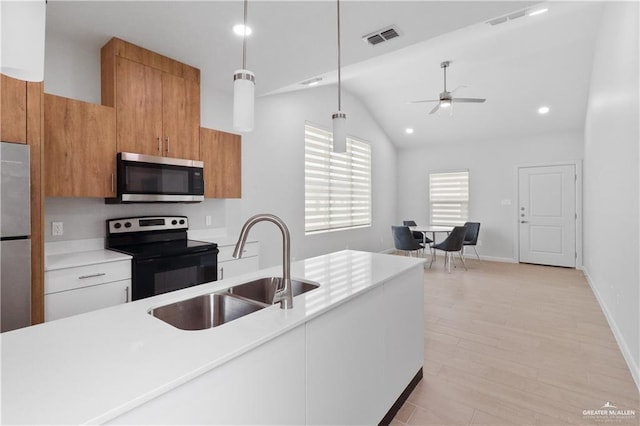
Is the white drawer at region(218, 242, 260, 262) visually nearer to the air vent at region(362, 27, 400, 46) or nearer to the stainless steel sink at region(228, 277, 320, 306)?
the stainless steel sink at region(228, 277, 320, 306)

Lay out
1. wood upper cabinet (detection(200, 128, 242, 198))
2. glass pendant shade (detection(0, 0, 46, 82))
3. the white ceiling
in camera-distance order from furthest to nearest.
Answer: wood upper cabinet (detection(200, 128, 242, 198)) < the white ceiling < glass pendant shade (detection(0, 0, 46, 82))

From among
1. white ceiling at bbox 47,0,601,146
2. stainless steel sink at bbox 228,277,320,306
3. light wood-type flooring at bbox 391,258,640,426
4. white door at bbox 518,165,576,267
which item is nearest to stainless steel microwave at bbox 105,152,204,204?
white ceiling at bbox 47,0,601,146

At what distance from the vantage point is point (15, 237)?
1951 millimetres

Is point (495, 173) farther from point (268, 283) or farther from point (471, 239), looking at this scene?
point (268, 283)

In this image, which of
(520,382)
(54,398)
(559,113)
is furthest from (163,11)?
(559,113)

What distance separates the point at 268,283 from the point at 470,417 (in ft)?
4.75

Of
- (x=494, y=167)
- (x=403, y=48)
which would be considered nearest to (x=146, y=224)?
(x=403, y=48)

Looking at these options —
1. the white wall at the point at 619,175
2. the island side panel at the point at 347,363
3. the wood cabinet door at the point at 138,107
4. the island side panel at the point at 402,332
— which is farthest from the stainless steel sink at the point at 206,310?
the white wall at the point at 619,175

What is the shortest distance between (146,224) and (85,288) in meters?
0.96

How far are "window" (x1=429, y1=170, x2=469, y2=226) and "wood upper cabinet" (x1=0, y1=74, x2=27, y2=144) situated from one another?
283 inches

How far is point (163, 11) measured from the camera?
2271mm

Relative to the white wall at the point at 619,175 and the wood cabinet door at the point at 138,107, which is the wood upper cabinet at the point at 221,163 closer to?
the wood cabinet door at the point at 138,107

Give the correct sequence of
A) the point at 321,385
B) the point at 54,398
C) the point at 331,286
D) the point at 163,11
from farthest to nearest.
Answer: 1. the point at 163,11
2. the point at 331,286
3. the point at 321,385
4. the point at 54,398

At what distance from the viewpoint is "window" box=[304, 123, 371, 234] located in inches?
212
